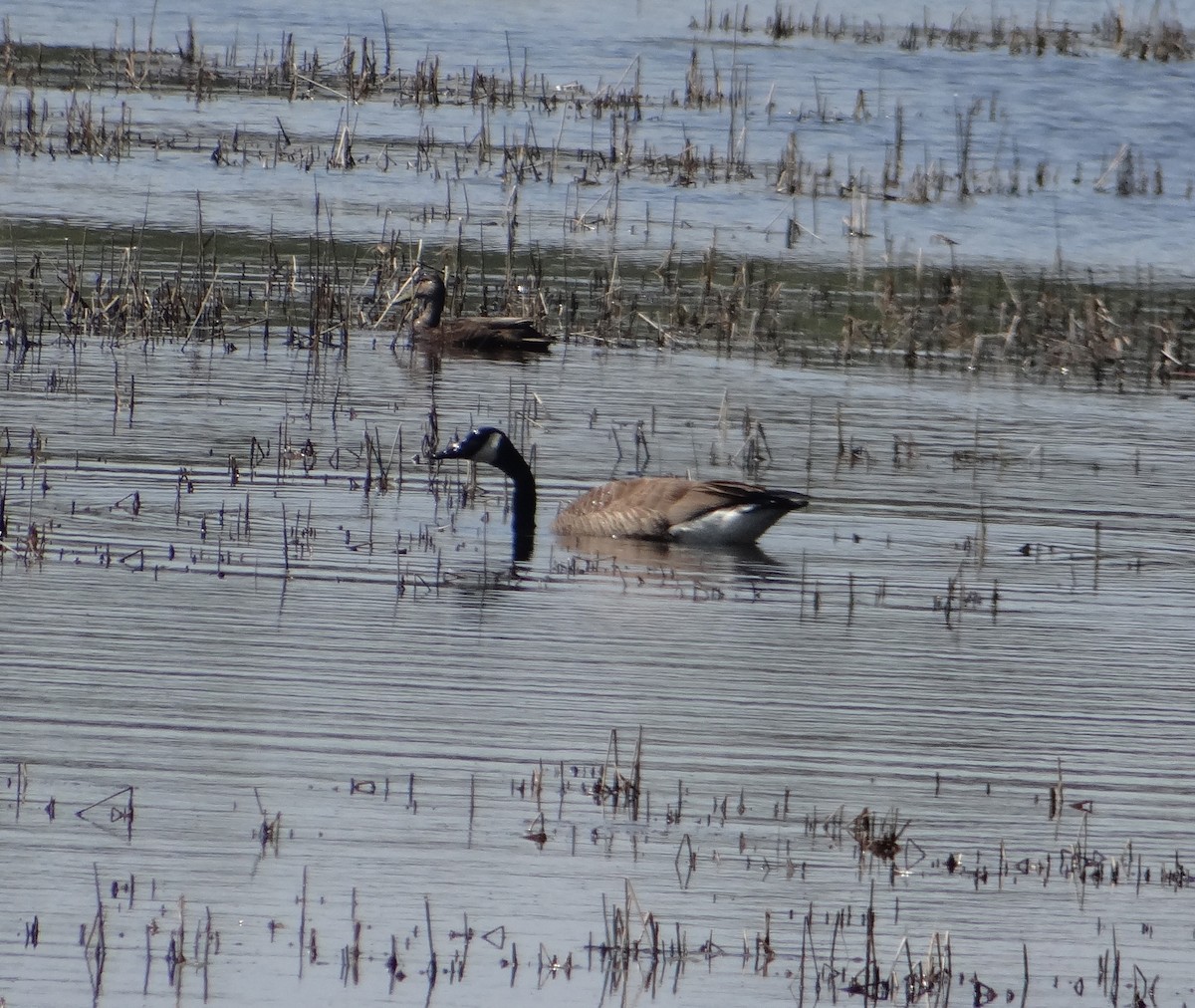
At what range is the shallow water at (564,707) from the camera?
21.8 feet

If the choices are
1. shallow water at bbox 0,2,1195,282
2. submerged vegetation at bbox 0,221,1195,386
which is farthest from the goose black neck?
shallow water at bbox 0,2,1195,282

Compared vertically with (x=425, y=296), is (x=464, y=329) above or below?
below

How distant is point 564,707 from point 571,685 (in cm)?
38

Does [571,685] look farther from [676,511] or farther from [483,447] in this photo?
[483,447]

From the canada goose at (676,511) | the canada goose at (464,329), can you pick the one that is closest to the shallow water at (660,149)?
the canada goose at (464,329)

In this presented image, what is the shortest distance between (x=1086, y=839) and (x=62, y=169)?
22.1 m

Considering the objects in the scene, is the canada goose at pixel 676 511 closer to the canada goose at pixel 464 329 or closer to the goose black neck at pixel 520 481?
the goose black neck at pixel 520 481

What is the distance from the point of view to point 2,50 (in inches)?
1388

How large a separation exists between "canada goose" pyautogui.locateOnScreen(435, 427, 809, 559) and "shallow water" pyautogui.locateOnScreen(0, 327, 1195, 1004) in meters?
0.20

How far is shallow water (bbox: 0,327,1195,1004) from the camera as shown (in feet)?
21.8

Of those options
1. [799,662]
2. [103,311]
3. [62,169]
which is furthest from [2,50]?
[799,662]

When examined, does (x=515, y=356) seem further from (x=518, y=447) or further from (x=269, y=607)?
(x=269, y=607)

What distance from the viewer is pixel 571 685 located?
9.44 metres

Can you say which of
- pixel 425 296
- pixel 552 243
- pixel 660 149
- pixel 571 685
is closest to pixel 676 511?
pixel 571 685
